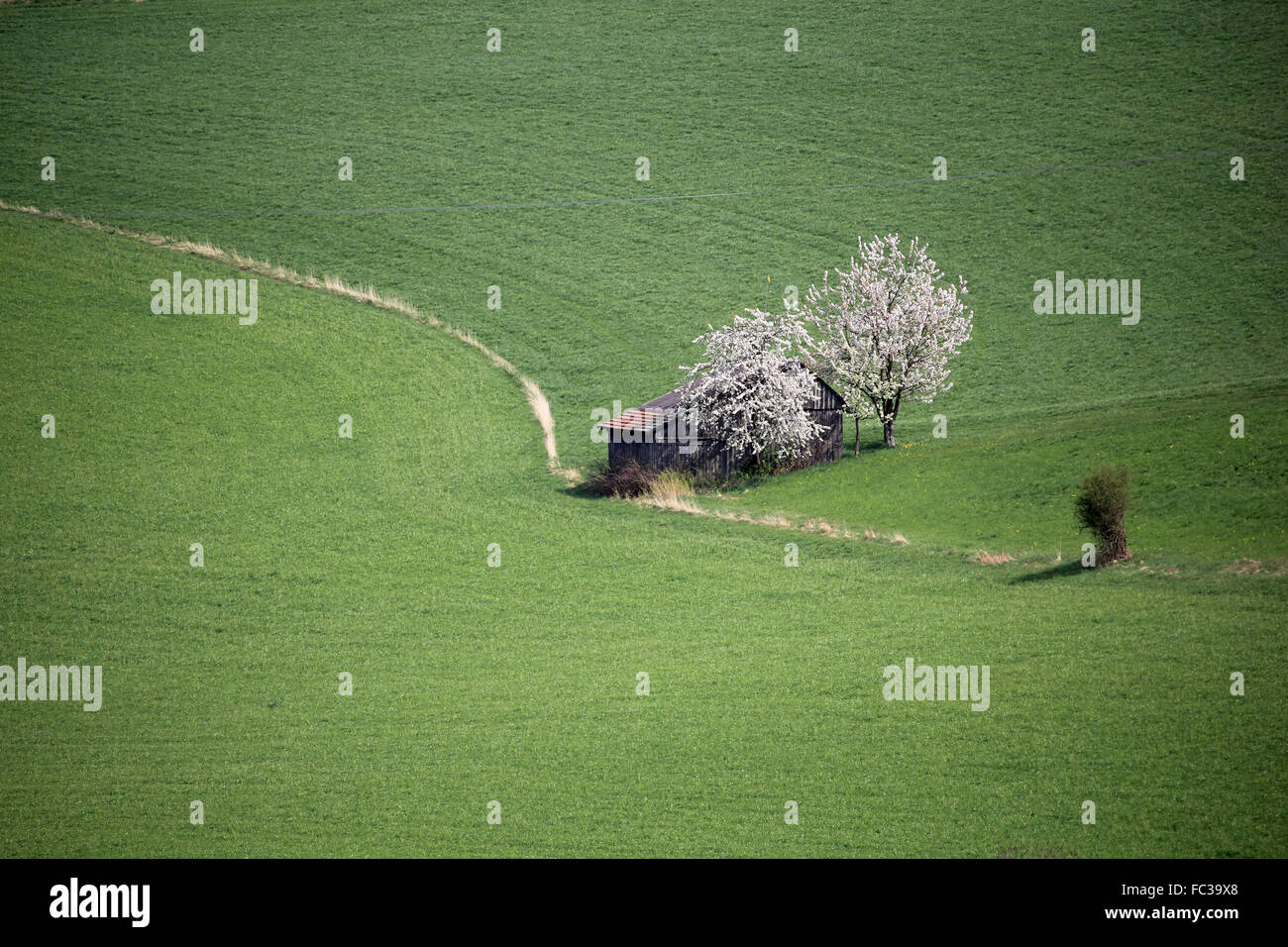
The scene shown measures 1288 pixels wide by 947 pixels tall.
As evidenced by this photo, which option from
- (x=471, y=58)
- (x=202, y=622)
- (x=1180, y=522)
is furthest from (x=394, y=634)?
(x=471, y=58)

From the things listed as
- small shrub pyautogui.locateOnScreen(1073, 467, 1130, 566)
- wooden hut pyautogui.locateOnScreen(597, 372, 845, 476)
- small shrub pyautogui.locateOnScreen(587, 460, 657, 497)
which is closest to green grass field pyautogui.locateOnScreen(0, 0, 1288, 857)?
small shrub pyautogui.locateOnScreen(1073, 467, 1130, 566)

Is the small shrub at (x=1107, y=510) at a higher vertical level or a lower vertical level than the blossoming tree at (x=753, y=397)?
lower

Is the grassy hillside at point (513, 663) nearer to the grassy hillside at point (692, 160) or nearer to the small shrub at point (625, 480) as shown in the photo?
the small shrub at point (625, 480)

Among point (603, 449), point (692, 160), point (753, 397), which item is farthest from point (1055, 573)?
point (692, 160)

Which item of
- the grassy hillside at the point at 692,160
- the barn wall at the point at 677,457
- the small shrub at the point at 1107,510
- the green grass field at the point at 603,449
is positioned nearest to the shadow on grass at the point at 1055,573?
the green grass field at the point at 603,449

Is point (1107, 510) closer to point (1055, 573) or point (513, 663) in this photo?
point (1055, 573)

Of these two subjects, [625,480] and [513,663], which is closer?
[513,663]

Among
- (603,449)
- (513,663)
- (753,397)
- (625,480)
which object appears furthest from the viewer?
(603,449)
